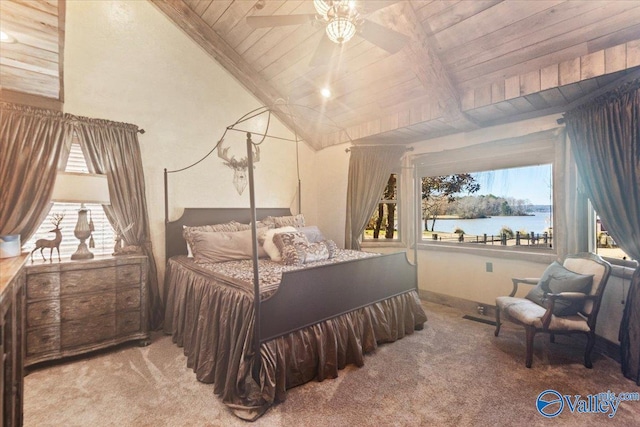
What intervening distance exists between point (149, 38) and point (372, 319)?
3.82 metres

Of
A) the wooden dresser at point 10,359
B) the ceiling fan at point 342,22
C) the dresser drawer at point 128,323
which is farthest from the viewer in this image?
the dresser drawer at point 128,323

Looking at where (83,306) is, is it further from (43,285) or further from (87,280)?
(43,285)

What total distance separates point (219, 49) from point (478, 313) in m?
4.51

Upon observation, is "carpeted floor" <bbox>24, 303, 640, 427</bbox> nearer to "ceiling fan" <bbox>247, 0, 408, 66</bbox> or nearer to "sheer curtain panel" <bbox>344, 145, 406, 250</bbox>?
"sheer curtain panel" <bbox>344, 145, 406, 250</bbox>

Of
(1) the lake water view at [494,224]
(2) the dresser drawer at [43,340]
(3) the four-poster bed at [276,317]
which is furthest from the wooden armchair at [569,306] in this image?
(2) the dresser drawer at [43,340]

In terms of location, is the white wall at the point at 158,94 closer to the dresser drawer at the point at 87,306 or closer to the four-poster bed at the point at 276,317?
the dresser drawer at the point at 87,306

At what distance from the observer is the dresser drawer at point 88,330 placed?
2480 mm

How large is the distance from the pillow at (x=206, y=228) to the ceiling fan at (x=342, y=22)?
2.15m

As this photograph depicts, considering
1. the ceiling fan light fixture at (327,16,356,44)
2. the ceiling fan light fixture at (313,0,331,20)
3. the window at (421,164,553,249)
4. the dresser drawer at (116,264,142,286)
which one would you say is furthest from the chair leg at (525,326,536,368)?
the dresser drawer at (116,264,142,286)

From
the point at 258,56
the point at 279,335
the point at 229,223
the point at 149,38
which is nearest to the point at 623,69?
the point at 279,335

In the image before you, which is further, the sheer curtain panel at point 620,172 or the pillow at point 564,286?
the pillow at point 564,286

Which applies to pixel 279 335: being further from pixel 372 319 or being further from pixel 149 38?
pixel 149 38

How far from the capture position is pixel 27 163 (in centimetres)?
261

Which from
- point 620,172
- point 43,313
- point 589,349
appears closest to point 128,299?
point 43,313
